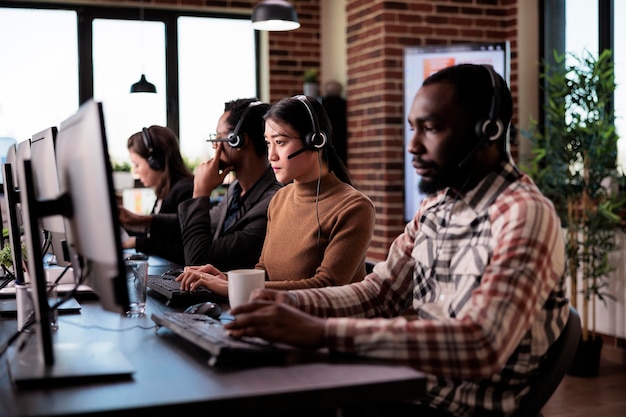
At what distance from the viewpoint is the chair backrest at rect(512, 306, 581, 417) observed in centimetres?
143

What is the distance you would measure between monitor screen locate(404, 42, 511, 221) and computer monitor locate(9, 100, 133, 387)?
11.6 ft

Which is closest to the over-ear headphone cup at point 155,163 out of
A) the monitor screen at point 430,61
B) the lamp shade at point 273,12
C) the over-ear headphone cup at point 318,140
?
the lamp shade at point 273,12

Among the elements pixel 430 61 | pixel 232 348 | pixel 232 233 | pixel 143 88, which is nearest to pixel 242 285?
pixel 232 348

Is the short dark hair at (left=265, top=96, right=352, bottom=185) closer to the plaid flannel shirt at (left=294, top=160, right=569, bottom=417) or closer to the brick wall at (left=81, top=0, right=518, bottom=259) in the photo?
the plaid flannel shirt at (left=294, top=160, right=569, bottom=417)

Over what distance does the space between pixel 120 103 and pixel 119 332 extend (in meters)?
4.79

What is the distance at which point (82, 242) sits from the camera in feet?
4.41

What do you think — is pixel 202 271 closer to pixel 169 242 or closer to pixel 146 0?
pixel 169 242

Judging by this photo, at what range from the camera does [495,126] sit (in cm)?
153

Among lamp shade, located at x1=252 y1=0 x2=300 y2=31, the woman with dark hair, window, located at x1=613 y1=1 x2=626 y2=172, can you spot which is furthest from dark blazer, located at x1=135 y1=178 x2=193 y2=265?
window, located at x1=613 y1=1 x2=626 y2=172

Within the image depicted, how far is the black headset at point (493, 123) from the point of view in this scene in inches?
60.1

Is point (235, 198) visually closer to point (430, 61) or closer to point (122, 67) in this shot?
point (430, 61)

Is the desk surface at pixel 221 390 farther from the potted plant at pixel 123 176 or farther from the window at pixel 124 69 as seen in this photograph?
the window at pixel 124 69

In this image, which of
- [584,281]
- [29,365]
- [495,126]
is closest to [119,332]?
[29,365]

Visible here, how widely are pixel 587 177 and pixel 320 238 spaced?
2205 millimetres
